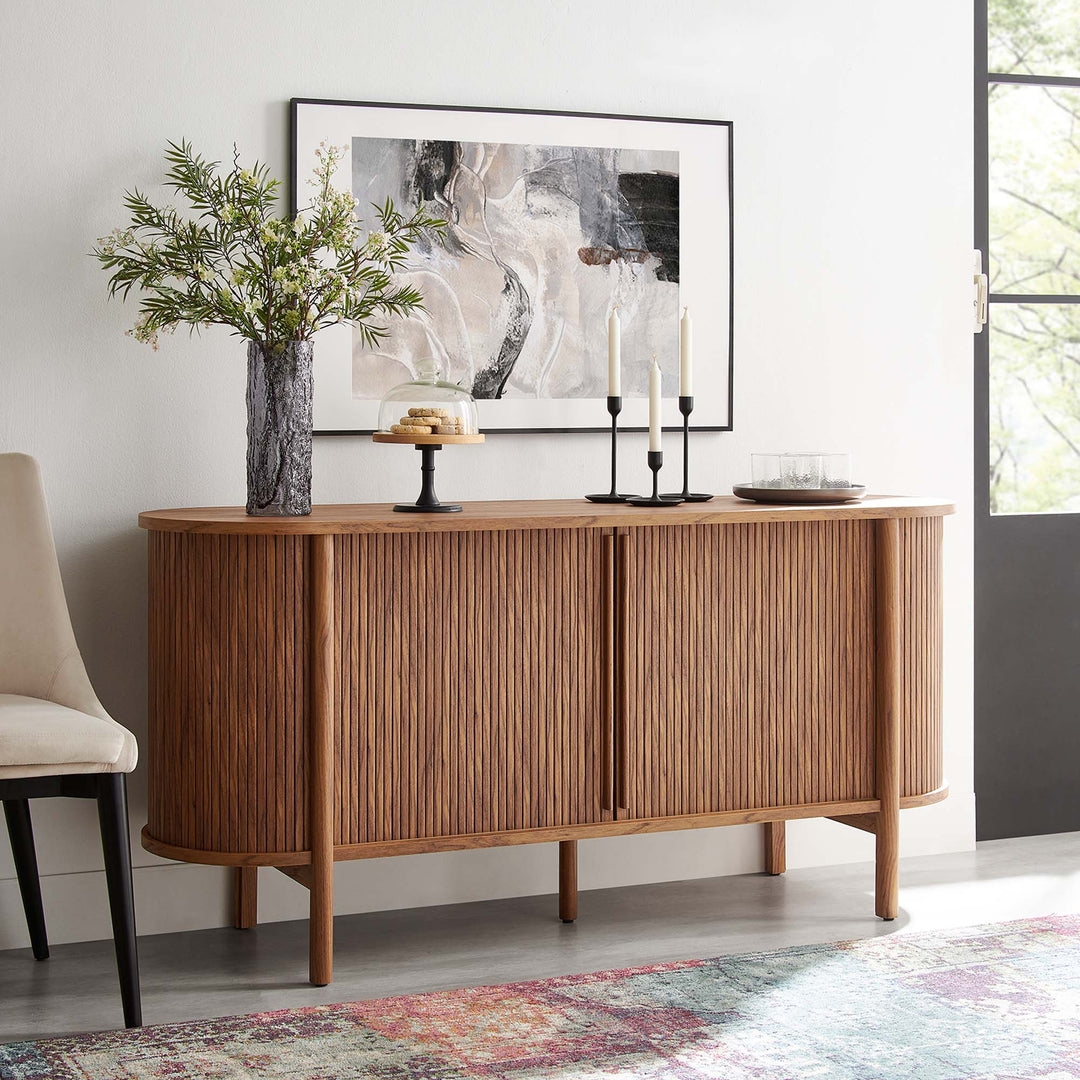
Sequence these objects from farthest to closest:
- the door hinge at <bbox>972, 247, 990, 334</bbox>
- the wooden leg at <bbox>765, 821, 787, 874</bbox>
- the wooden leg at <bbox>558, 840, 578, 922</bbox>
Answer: the door hinge at <bbox>972, 247, 990, 334</bbox> → the wooden leg at <bbox>765, 821, 787, 874</bbox> → the wooden leg at <bbox>558, 840, 578, 922</bbox>

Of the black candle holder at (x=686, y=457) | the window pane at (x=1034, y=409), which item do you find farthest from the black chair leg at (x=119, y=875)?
the window pane at (x=1034, y=409)

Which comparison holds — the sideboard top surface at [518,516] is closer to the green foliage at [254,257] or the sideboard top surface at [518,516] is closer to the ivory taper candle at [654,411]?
the ivory taper candle at [654,411]

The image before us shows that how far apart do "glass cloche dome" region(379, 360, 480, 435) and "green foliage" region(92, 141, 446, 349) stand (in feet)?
0.55

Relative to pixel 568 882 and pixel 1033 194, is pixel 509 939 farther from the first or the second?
pixel 1033 194

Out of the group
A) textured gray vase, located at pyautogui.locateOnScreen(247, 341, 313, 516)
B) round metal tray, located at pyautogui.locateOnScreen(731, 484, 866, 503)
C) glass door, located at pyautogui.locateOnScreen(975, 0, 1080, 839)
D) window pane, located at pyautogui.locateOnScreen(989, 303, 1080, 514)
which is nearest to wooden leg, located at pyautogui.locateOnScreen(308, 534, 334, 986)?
textured gray vase, located at pyautogui.locateOnScreen(247, 341, 313, 516)

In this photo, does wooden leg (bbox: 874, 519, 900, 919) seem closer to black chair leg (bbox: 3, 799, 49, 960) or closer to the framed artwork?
the framed artwork

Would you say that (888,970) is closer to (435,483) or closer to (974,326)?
(435,483)

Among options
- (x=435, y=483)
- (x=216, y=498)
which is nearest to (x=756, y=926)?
(x=435, y=483)

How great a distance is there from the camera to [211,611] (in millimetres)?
2527

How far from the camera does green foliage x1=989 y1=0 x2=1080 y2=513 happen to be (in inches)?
203

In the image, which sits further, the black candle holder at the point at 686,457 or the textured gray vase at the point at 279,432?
the black candle holder at the point at 686,457

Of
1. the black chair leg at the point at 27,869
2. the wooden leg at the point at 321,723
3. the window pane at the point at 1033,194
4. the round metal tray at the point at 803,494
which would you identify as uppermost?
the window pane at the point at 1033,194

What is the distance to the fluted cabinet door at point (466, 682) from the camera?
101 inches

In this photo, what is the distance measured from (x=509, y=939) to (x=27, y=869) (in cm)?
92
